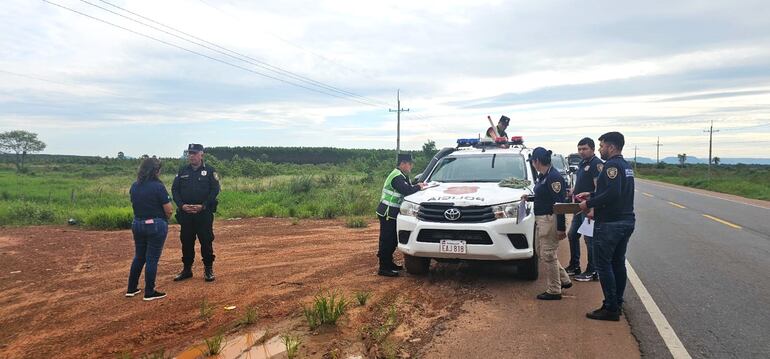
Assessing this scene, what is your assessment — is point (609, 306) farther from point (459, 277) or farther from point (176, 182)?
point (176, 182)

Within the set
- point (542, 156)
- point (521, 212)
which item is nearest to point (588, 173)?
point (542, 156)

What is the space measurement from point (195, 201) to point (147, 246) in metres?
0.88

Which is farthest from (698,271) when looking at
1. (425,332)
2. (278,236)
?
(278,236)

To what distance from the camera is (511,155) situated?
25.5 ft

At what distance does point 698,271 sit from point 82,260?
972 centimetres

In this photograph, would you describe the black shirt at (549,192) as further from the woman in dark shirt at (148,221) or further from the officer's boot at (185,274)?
the officer's boot at (185,274)

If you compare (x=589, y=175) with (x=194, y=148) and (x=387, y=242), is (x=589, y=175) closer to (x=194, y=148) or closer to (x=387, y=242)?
(x=387, y=242)

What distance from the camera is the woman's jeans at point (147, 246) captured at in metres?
6.06

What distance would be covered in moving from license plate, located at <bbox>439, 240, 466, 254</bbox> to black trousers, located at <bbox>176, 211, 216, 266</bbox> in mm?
3123

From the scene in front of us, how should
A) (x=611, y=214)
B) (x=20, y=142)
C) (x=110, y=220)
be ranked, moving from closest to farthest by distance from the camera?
1. (x=611, y=214)
2. (x=110, y=220)
3. (x=20, y=142)

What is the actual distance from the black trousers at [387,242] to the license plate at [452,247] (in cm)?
106

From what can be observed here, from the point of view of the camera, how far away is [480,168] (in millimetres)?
7648

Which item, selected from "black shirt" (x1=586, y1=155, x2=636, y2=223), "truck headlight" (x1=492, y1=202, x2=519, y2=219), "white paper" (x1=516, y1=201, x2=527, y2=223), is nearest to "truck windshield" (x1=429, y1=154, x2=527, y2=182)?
"white paper" (x1=516, y1=201, x2=527, y2=223)

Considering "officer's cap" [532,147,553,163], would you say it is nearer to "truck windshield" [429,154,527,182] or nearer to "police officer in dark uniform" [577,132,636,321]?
"police officer in dark uniform" [577,132,636,321]
